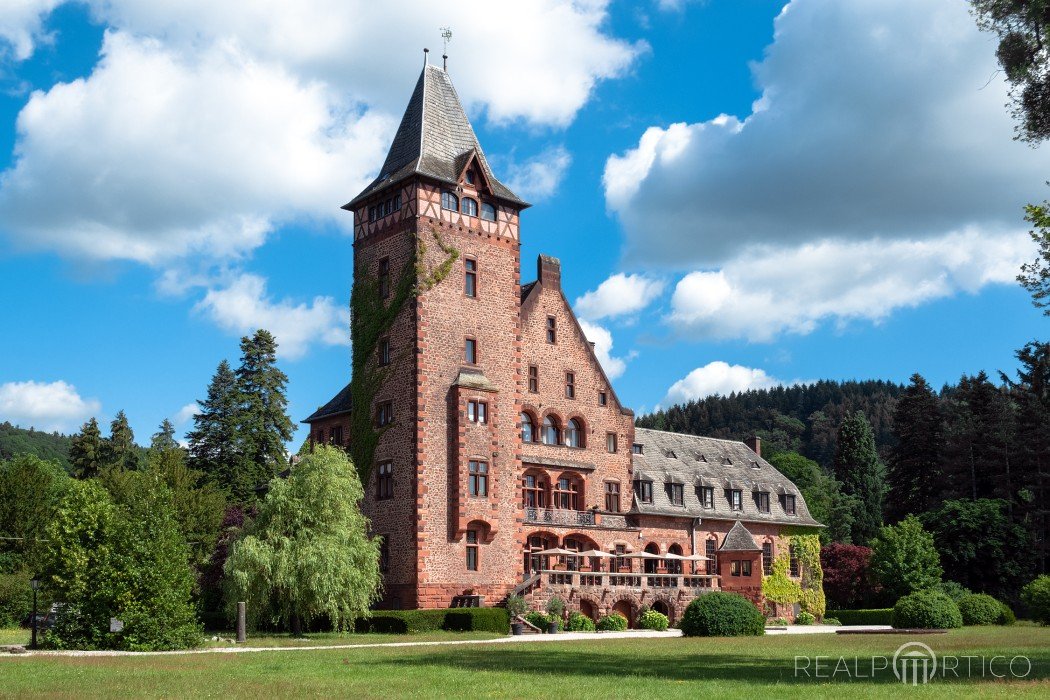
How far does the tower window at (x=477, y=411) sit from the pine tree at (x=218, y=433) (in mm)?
25552

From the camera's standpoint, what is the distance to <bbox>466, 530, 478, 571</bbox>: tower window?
51.2 meters

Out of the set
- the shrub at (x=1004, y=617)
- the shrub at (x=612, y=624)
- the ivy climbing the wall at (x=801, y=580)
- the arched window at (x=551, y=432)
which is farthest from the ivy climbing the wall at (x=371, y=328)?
the shrub at (x=1004, y=617)

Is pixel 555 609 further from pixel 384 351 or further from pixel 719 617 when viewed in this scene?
pixel 384 351

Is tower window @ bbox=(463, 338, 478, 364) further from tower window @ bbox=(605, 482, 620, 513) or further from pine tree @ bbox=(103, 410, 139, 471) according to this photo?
pine tree @ bbox=(103, 410, 139, 471)

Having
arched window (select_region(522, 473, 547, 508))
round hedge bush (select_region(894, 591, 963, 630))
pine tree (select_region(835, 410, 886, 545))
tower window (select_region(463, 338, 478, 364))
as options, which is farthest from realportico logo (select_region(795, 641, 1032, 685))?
pine tree (select_region(835, 410, 886, 545))

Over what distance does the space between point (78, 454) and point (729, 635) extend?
64.0 m

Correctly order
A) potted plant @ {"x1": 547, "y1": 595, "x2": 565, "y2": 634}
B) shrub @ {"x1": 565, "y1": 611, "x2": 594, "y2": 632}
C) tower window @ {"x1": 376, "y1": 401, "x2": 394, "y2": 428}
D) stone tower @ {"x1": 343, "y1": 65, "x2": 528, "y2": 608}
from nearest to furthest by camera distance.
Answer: potted plant @ {"x1": 547, "y1": 595, "x2": 565, "y2": 634}
shrub @ {"x1": 565, "y1": 611, "x2": 594, "y2": 632}
stone tower @ {"x1": 343, "y1": 65, "x2": 528, "y2": 608}
tower window @ {"x1": 376, "y1": 401, "x2": 394, "y2": 428}

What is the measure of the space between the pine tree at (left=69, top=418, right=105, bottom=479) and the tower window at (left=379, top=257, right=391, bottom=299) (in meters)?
40.5

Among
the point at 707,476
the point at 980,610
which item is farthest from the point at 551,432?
the point at 980,610

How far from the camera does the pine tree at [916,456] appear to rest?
88.3 metres

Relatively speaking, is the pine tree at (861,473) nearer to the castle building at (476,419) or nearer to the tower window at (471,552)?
the castle building at (476,419)

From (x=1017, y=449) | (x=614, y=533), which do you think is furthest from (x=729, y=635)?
(x=1017, y=449)

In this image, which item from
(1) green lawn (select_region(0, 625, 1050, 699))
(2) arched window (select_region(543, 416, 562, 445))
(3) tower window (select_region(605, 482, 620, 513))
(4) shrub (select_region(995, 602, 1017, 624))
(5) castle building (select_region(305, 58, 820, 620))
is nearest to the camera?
(1) green lawn (select_region(0, 625, 1050, 699))

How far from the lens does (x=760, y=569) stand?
211ft
